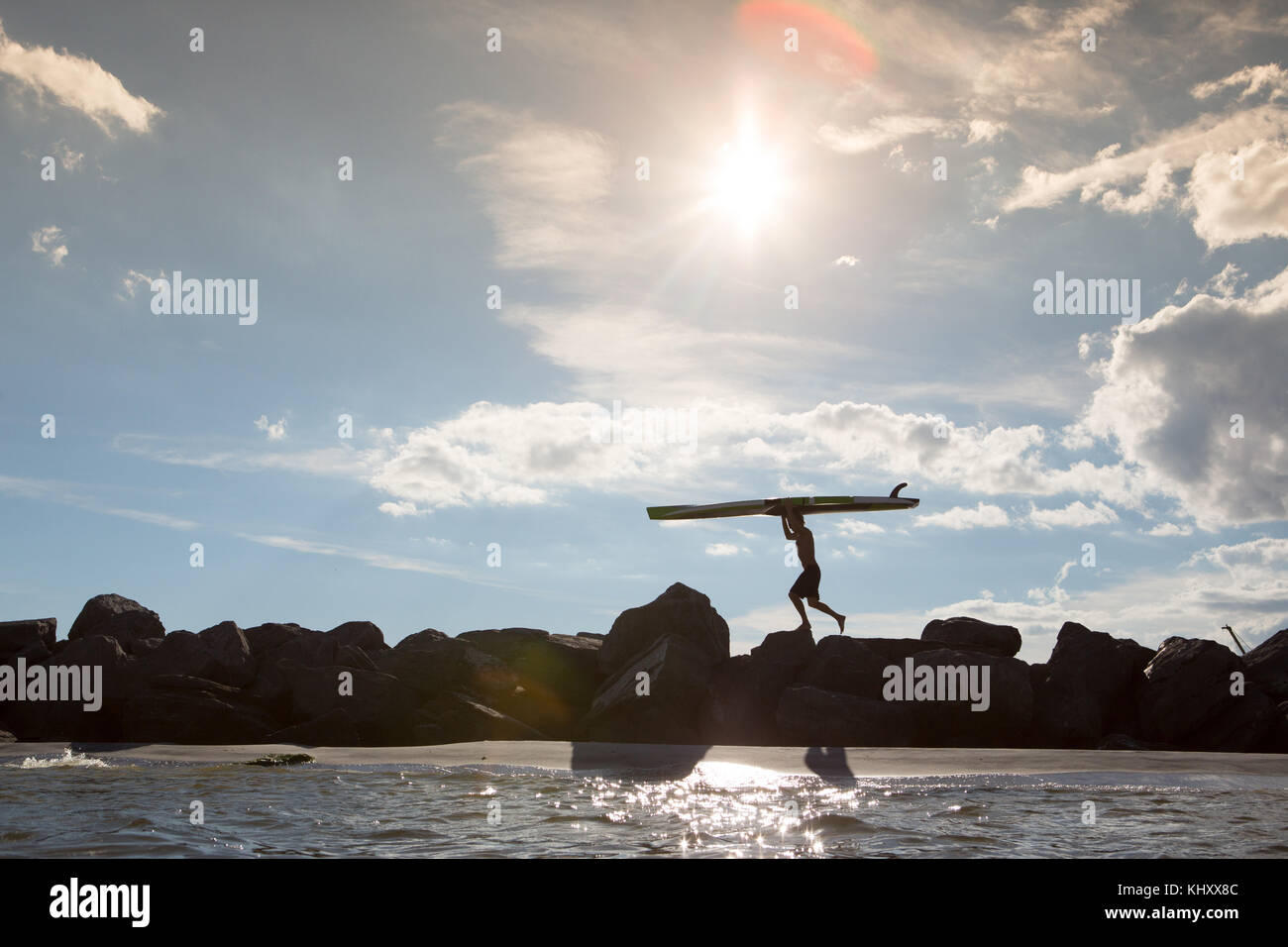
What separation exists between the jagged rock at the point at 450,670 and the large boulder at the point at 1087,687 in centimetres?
947

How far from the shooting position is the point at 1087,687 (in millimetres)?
16781

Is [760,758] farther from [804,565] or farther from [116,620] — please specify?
[116,620]

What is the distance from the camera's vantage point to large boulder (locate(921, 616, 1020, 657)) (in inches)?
731

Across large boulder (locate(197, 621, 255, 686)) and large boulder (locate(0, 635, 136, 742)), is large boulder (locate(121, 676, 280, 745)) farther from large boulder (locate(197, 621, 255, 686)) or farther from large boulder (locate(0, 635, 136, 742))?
large boulder (locate(0, 635, 136, 742))

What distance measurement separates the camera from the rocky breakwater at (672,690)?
50.0 feet

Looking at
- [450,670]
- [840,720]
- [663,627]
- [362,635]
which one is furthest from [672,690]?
[362,635]

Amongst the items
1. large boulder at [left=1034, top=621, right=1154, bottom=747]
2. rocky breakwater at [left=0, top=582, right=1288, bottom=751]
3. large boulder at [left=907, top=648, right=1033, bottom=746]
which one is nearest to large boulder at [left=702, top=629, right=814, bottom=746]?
rocky breakwater at [left=0, top=582, right=1288, bottom=751]

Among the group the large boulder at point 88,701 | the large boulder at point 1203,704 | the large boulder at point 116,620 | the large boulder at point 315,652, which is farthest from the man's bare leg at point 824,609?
the large boulder at point 116,620

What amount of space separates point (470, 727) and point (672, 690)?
3282 millimetres

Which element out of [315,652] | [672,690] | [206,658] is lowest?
[672,690]
